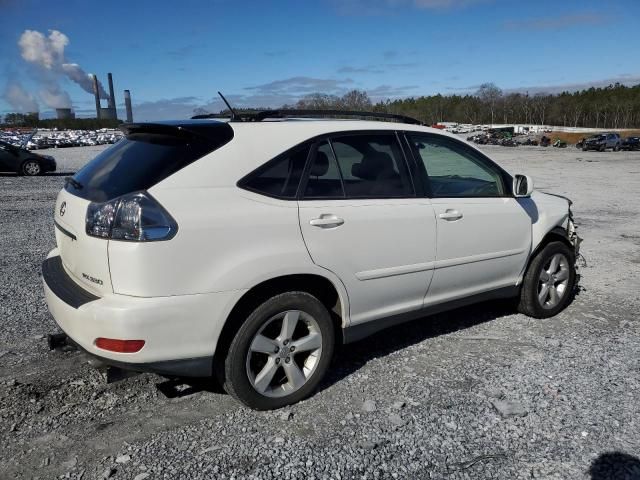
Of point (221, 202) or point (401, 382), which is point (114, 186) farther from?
point (401, 382)

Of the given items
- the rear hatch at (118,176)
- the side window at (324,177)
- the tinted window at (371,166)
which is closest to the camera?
the rear hatch at (118,176)

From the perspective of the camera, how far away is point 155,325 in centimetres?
274

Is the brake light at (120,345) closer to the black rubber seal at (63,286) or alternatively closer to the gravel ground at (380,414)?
the black rubber seal at (63,286)

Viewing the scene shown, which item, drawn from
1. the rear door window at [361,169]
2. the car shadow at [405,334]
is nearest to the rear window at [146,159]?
the rear door window at [361,169]

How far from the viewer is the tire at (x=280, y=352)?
10.0ft

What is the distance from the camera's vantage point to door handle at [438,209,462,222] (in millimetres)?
3860

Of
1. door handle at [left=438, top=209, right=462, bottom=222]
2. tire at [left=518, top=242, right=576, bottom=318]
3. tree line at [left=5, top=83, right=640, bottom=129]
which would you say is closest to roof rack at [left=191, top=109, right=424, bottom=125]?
door handle at [left=438, top=209, right=462, bottom=222]

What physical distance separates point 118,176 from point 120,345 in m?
0.95

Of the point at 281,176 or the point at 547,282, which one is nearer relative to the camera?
the point at 281,176

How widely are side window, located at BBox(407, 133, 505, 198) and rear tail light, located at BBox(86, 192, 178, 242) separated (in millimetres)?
1990

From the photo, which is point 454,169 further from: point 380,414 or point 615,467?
point 615,467

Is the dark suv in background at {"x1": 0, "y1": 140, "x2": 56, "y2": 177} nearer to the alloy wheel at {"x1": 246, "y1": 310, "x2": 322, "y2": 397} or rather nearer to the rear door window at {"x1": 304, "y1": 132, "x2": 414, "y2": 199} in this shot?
the rear door window at {"x1": 304, "y1": 132, "x2": 414, "y2": 199}

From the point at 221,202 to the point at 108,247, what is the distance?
0.62m

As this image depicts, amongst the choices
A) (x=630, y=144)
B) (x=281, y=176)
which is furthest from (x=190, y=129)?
(x=630, y=144)
